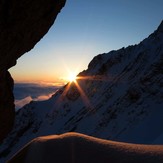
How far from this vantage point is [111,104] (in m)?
61.7

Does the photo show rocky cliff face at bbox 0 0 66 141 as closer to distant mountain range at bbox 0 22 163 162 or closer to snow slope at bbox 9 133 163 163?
snow slope at bbox 9 133 163 163

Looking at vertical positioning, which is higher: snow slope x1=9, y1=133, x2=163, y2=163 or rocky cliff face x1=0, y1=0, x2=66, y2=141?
rocky cliff face x1=0, y1=0, x2=66, y2=141

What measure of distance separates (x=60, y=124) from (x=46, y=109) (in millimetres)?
23153

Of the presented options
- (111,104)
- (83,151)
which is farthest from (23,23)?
(111,104)

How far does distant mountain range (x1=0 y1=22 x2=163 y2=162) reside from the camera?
41.9 meters

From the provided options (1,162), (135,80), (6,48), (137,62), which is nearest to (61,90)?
(1,162)

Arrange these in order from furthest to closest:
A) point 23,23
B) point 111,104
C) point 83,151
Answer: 1. point 111,104
2. point 23,23
3. point 83,151

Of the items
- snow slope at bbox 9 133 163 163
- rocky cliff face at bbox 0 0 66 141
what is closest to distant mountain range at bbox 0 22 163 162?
rocky cliff face at bbox 0 0 66 141

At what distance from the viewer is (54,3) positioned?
12.3 metres

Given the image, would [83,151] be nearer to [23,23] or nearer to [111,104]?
[23,23]

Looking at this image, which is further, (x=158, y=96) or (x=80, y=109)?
(x=80, y=109)

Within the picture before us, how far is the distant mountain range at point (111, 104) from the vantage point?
1649 inches

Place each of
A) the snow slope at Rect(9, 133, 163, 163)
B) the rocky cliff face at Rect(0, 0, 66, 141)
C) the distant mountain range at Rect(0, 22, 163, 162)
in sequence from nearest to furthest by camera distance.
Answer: the snow slope at Rect(9, 133, 163, 163)
the rocky cliff face at Rect(0, 0, 66, 141)
the distant mountain range at Rect(0, 22, 163, 162)

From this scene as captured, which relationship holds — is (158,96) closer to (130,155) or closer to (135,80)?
(135,80)
